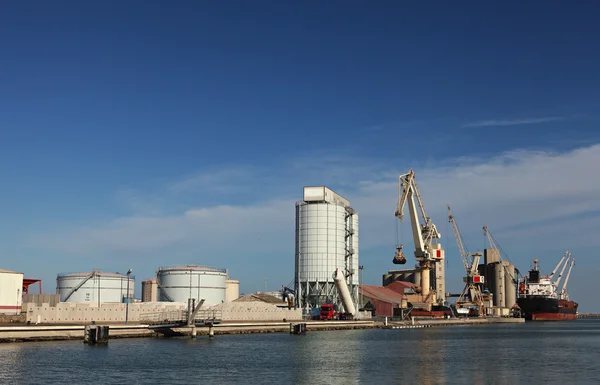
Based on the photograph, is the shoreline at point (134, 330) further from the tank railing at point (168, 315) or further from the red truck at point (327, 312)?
the red truck at point (327, 312)

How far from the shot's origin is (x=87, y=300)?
14200cm

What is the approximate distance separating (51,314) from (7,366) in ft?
151

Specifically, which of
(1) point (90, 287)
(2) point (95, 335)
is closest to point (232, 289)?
(1) point (90, 287)

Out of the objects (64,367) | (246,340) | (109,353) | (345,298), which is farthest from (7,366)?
(345,298)

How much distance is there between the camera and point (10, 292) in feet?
362

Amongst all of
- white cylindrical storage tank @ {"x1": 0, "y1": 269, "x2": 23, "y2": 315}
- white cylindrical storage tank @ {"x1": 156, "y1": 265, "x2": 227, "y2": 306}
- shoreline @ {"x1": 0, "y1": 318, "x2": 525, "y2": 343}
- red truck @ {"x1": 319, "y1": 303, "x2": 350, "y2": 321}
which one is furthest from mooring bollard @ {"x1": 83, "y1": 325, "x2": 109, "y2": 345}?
red truck @ {"x1": 319, "y1": 303, "x2": 350, "y2": 321}

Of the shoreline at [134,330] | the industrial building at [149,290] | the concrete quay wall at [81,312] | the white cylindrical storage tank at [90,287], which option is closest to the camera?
the shoreline at [134,330]

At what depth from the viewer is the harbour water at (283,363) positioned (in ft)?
181

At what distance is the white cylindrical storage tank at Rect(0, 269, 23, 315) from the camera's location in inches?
4296

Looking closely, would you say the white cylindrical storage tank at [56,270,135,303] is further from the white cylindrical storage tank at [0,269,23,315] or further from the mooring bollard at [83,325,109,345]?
the mooring bollard at [83,325,109,345]

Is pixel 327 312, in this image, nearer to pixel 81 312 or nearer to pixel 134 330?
pixel 81 312

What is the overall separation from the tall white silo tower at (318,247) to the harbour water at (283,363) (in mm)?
67013

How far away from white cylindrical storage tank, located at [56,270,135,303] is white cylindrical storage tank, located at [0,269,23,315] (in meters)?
29.4

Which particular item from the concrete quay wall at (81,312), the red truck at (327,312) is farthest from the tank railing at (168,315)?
the red truck at (327,312)
